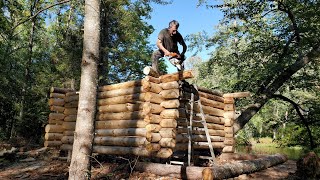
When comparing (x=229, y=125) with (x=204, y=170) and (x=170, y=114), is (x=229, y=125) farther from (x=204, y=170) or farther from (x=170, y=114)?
(x=204, y=170)

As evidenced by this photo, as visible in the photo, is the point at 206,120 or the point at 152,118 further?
the point at 206,120

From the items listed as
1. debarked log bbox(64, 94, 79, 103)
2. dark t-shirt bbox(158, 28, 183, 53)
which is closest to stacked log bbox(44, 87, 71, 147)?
debarked log bbox(64, 94, 79, 103)

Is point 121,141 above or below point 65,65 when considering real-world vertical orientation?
below

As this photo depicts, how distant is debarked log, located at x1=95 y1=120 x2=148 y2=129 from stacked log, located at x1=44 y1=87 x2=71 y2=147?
269 centimetres

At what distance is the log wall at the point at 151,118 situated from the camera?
775cm

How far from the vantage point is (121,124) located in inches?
351

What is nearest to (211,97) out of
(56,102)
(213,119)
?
(213,119)

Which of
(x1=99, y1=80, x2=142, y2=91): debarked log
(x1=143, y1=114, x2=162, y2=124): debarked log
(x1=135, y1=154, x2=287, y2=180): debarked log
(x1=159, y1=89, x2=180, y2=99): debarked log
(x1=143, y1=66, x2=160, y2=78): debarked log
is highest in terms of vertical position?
(x1=143, y1=66, x2=160, y2=78): debarked log

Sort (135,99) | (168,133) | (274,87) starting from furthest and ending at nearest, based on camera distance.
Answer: (274,87) < (135,99) < (168,133)

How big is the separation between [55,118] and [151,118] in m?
5.59

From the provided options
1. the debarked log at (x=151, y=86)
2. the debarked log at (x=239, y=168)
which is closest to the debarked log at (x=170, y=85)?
the debarked log at (x=151, y=86)

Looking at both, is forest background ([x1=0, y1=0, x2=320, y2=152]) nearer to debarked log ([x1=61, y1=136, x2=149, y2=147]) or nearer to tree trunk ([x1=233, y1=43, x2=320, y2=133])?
tree trunk ([x1=233, y1=43, x2=320, y2=133])

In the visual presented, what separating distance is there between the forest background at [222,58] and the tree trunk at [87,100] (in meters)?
2.23

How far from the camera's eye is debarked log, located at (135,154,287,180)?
6.26m
